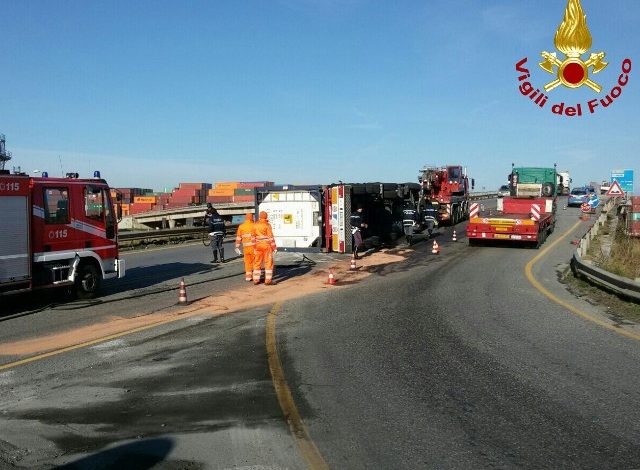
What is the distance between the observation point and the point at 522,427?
4.98 m

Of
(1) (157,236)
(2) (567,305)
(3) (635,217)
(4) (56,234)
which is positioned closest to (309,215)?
(4) (56,234)

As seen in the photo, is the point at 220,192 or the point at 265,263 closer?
the point at 265,263

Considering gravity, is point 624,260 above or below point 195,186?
below

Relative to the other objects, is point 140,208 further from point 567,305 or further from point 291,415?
point 291,415

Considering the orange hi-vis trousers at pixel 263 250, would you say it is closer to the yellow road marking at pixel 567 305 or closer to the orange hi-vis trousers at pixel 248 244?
the orange hi-vis trousers at pixel 248 244

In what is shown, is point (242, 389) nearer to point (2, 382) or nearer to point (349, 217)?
point (2, 382)

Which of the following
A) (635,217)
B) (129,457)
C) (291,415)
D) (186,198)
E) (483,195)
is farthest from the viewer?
(483,195)

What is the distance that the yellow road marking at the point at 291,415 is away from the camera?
4.39 metres

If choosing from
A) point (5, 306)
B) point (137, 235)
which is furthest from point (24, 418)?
point (137, 235)

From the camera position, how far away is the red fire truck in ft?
34.7

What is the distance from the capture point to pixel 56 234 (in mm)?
11523

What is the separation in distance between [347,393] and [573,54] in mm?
14153

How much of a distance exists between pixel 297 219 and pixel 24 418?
11991 mm

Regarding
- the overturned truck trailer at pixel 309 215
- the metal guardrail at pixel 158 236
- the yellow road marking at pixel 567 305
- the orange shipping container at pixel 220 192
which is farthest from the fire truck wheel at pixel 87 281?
the orange shipping container at pixel 220 192
